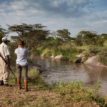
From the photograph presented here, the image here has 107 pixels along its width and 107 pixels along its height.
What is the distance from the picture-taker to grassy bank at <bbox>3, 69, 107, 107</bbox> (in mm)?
10695

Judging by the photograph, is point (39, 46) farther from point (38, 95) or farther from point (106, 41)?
point (38, 95)

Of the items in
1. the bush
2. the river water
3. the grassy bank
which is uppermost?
the grassy bank

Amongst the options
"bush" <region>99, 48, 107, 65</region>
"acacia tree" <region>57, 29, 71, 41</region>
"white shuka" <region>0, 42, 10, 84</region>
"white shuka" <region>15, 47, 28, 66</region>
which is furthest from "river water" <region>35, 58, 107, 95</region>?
"acacia tree" <region>57, 29, 71, 41</region>

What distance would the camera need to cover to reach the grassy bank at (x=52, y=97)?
10695 mm

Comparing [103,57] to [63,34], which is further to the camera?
[63,34]

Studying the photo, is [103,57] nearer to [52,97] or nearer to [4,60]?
[4,60]

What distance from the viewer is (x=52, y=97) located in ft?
37.9

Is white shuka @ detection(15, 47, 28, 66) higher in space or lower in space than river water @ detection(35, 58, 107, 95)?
higher

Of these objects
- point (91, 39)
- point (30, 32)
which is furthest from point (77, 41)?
point (30, 32)

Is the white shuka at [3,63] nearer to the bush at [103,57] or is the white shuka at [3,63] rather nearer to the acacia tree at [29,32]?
the bush at [103,57]

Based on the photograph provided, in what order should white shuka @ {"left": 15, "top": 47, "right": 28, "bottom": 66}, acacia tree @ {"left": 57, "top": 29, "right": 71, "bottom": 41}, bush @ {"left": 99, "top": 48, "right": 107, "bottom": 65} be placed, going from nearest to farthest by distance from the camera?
1. white shuka @ {"left": 15, "top": 47, "right": 28, "bottom": 66}
2. bush @ {"left": 99, "top": 48, "right": 107, "bottom": 65}
3. acacia tree @ {"left": 57, "top": 29, "right": 71, "bottom": 41}

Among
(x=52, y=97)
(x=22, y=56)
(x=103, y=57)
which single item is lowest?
(x=103, y=57)

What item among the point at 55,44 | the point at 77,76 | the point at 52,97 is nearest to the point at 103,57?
the point at 77,76

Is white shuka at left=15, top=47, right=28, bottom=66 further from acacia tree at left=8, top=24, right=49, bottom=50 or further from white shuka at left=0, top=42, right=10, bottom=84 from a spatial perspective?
acacia tree at left=8, top=24, right=49, bottom=50
